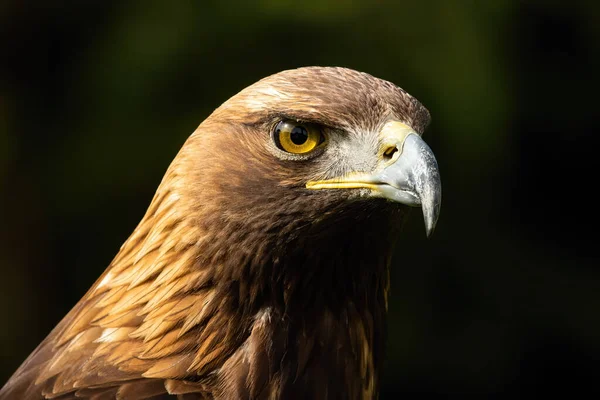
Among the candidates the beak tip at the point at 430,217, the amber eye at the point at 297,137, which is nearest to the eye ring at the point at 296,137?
the amber eye at the point at 297,137

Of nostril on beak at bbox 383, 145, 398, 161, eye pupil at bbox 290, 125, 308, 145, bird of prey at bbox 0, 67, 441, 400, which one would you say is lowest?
bird of prey at bbox 0, 67, 441, 400

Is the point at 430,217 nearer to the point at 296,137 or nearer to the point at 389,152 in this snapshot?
the point at 389,152

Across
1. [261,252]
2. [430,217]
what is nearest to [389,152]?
[430,217]

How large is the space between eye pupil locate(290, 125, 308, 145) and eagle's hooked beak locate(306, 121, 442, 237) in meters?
0.10

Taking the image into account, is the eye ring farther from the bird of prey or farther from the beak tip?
the beak tip

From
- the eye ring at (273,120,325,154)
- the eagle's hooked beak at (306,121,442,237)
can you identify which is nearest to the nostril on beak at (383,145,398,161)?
the eagle's hooked beak at (306,121,442,237)

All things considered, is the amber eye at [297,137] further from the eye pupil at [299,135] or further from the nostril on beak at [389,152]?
the nostril on beak at [389,152]

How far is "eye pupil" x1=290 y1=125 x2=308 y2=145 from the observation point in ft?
7.15

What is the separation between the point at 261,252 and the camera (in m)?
2.22

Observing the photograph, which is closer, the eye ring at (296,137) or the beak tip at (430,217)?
the beak tip at (430,217)

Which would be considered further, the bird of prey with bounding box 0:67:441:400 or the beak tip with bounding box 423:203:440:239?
the bird of prey with bounding box 0:67:441:400

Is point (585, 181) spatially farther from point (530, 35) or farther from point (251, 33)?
point (251, 33)

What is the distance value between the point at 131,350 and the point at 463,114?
7.26ft

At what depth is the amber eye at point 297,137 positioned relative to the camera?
86.0 inches
